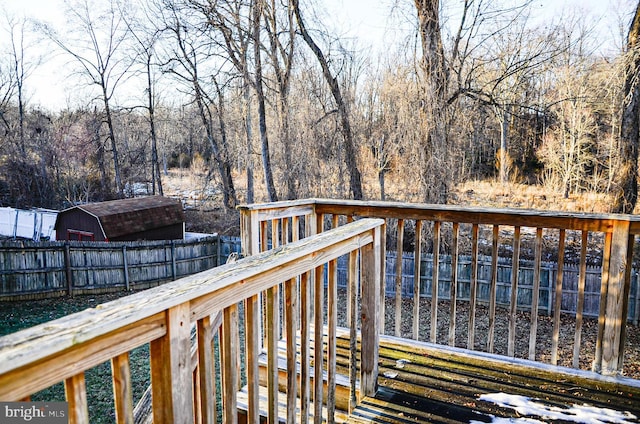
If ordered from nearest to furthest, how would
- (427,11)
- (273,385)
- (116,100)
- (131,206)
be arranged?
(273,385) < (427,11) < (131,206) < (116,100)

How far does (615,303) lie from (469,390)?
1.15m

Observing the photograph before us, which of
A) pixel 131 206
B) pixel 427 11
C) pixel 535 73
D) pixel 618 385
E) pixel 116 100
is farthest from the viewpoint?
pixel 116 100

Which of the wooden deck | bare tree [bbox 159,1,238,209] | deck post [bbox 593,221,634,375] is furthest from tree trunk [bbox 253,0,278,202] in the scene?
deck post [bbox 593,221,634,375]

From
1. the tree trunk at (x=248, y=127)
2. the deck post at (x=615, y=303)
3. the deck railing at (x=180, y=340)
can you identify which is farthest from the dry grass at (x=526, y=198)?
the deck railing at (x=180, y=340)

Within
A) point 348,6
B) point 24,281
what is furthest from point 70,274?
point 348,6

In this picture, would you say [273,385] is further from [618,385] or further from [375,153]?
[375,153]

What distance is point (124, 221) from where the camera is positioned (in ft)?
43.4

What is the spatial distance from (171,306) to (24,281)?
11.9 metres

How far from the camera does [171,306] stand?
106cm

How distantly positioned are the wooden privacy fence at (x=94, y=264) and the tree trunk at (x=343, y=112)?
3.83m

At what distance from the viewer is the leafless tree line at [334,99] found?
8438 millimetres

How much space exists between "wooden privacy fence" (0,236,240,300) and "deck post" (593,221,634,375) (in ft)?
33.9

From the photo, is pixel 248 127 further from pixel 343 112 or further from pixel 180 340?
pixel 180 340

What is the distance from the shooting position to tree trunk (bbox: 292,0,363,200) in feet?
35.2
